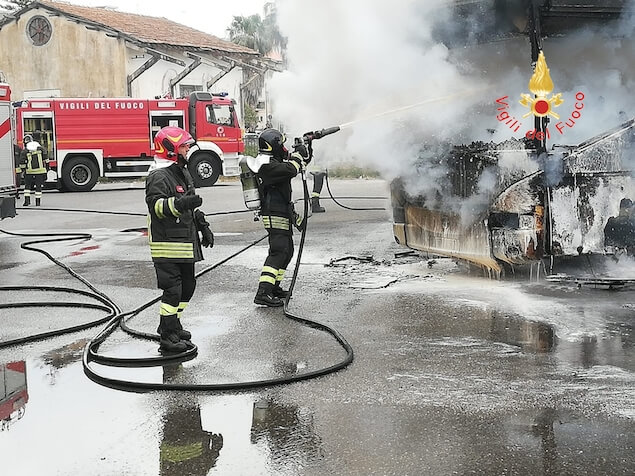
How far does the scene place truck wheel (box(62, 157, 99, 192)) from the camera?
78.8 ft

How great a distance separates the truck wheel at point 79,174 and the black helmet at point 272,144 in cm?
1777

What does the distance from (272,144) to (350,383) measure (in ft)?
9.54

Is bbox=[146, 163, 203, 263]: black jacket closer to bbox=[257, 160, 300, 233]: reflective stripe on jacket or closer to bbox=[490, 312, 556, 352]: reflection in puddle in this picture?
bbox=[257, 160, 300, 233]: reflective stripe on jacket

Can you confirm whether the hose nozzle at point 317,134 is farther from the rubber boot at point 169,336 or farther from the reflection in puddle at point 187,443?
the reflection in puddle at point 187,443

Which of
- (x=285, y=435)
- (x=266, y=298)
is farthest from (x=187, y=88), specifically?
(x=285, y=435)

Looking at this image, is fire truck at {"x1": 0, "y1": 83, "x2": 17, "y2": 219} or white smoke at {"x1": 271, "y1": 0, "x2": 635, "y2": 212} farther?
fire truck at {"x1": 0, "y1": 83, "x2": 17, "y2": 219}

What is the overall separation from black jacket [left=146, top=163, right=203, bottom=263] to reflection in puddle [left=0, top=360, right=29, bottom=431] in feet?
3.75

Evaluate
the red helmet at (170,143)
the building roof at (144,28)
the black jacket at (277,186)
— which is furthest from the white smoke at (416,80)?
the building roof at (144,28)

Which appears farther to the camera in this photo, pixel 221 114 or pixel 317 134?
pixel 221 114

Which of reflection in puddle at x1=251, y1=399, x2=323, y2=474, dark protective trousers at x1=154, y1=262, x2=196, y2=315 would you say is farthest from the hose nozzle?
reflection in puddle at x1=251, y1=399, x2=323, y2=474

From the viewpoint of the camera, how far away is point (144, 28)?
116 feet

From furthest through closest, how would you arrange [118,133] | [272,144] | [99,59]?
[99,59], [118,133], [272,144]

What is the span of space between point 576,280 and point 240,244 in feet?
17.2

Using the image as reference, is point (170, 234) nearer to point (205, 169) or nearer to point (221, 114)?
point (205, 169)
